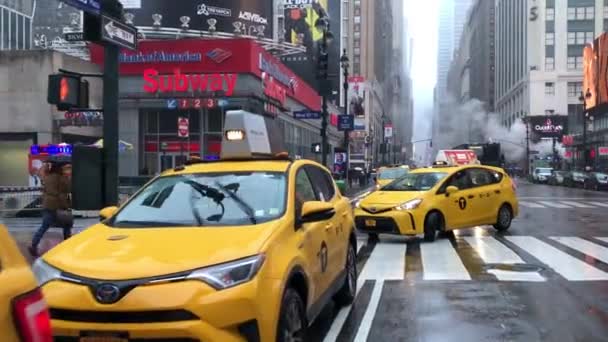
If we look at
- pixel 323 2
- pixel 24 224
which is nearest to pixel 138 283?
pixel 24 224

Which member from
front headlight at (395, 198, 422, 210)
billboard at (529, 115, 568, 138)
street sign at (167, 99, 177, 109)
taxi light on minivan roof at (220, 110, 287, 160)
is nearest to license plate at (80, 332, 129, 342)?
taxi light on minivan roof at (220, 110, 287, 160)

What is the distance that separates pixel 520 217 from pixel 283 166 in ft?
49.5

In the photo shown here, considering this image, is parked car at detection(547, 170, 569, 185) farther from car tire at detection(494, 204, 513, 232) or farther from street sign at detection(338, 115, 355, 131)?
car tire at detection(494, 204, 513, 232)

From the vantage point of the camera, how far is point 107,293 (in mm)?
3996

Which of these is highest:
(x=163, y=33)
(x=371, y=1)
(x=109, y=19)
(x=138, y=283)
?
(x=371, y=1)

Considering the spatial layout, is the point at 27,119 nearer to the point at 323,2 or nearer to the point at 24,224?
the point at 24,224

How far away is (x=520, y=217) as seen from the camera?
770 inches

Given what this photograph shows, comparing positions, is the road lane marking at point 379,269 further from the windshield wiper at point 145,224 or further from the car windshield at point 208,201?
the windshield wiper at point 145,224

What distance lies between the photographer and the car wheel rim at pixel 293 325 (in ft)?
15.0

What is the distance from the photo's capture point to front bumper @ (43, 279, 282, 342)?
388 centimetres

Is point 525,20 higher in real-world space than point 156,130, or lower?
higher

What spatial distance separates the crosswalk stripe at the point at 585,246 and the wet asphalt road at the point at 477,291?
0.02 meters

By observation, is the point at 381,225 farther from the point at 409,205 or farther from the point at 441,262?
the point at 441,262

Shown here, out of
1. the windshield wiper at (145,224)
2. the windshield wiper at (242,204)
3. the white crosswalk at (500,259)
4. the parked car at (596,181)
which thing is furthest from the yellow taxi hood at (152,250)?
the parked car at (596,181)
